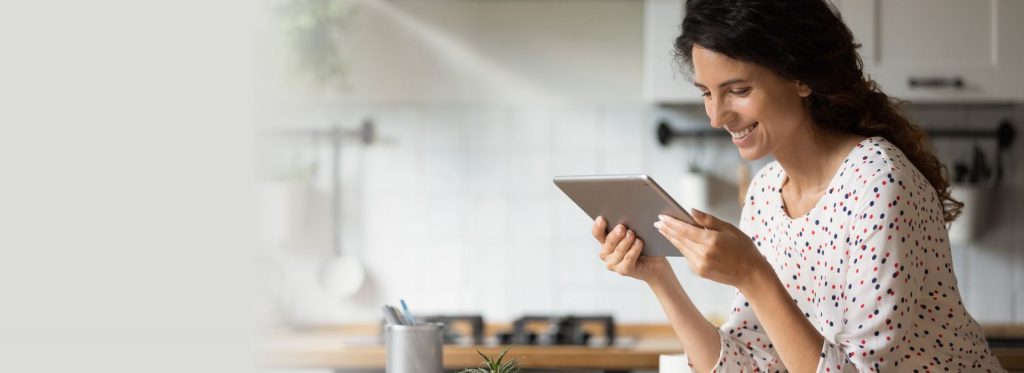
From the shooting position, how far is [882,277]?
1.41m

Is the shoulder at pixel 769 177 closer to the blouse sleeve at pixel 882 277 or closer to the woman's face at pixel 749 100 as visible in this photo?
the woman's face at pixel 749 100

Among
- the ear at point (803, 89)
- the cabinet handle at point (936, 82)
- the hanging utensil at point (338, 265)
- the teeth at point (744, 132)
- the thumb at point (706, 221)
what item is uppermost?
the cabinet handle at point (936, 82)

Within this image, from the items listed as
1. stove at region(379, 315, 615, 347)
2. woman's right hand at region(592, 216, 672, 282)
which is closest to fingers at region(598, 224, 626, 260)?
woman's right hand at region(592, 216, 672, 282)

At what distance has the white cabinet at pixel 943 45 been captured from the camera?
294 cm

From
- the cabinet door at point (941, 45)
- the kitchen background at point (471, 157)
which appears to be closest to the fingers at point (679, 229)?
the cabinet door at point (941, 45)

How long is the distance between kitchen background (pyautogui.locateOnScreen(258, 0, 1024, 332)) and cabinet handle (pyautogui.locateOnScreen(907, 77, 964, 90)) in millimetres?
313

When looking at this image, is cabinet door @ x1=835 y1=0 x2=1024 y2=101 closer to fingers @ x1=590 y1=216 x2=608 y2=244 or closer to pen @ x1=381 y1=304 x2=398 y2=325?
fingers @ x1=590 y1=216 x2=608 y2=244

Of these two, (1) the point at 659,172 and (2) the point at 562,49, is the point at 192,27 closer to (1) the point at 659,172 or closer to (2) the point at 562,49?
(2) the point at 562,49

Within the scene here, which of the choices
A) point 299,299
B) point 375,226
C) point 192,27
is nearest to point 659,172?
point 375,226

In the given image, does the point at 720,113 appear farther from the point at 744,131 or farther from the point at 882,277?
the point at 882,277

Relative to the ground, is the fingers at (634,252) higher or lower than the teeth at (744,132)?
lower

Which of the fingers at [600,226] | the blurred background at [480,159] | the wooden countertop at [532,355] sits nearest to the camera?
the fingers at [600,226]

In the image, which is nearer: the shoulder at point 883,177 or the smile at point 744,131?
the shoulder at point 883,177

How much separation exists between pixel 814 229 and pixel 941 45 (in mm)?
1540
